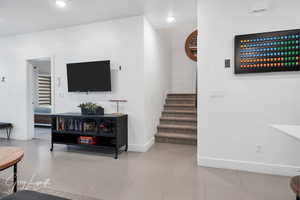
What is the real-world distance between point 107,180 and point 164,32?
4.42 m

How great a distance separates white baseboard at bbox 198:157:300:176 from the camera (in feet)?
7.79

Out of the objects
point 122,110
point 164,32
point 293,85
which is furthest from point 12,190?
point 164,32

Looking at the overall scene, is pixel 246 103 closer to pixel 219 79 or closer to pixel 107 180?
pixel 219 79

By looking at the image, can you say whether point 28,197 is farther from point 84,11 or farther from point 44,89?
point 44,89

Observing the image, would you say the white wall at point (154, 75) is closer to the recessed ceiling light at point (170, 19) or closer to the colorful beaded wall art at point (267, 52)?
the recessed ceiling light at point (170, 19)

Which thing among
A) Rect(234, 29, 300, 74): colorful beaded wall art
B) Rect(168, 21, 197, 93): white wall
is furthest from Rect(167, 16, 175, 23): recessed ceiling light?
Rect(168, 21, 197, 93): white wall

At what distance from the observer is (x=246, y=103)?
256 centimetres

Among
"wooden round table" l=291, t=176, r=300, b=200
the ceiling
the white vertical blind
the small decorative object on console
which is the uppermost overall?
the ceiling

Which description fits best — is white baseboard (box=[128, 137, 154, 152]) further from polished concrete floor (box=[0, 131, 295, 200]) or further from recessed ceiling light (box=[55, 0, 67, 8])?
recessed ceiling light (box=[55, 0, 67, 8])

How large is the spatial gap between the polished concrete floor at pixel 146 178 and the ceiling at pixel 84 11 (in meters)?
2.84

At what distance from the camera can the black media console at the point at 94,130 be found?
3246 mm

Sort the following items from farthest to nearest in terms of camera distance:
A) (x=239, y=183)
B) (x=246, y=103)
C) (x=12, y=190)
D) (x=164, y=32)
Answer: (x=164, y=32), (x=246, y=103), (x=239, y=183), (x=12, y=190)

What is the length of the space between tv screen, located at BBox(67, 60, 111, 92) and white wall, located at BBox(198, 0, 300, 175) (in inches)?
78.1

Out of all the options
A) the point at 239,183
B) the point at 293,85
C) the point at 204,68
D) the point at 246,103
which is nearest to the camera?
the point at 239,183
